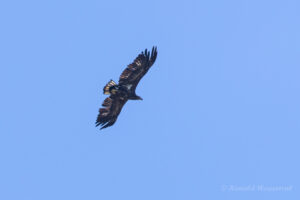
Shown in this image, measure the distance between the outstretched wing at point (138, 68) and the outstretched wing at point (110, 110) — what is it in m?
1.29

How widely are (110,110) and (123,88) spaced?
5.59ft

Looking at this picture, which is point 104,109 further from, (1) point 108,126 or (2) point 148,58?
(2) point 148,58

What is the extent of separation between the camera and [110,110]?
46.7 meters

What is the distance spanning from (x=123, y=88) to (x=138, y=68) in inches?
67.7

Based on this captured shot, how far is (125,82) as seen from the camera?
4578cm

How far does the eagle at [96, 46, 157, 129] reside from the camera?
147 feet

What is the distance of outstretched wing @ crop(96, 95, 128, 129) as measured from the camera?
152 ft

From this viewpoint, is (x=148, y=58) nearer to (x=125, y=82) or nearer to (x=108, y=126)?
(x=125, y=82)

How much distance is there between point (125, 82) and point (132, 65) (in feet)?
4.10

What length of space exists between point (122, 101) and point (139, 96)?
3.52 feet

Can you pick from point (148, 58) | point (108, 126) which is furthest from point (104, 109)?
point (148, 58)

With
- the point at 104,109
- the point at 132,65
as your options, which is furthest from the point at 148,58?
the point at 104,109

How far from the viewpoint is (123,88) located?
46000 millimetres

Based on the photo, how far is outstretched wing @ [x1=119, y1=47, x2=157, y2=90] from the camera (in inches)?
1758
